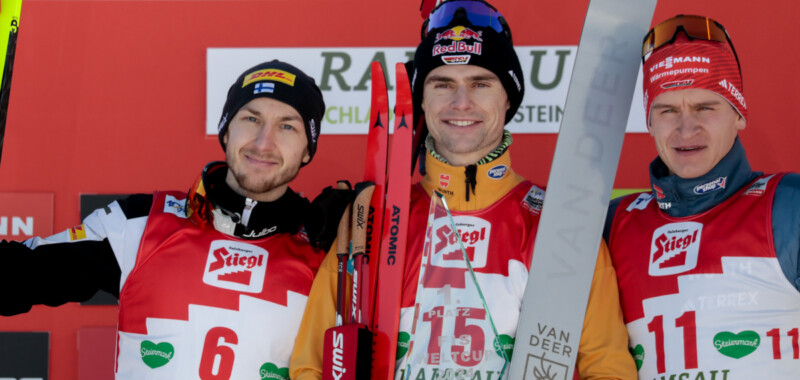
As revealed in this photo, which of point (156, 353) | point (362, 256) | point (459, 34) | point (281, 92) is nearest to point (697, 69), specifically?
point (459, 34)

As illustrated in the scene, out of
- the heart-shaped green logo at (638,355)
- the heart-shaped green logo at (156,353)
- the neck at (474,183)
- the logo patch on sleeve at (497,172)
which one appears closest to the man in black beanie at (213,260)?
the heart-shaped green logo at (156,353)

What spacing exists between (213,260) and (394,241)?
1.63 feet

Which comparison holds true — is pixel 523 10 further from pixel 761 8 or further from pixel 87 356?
pixel 87 356

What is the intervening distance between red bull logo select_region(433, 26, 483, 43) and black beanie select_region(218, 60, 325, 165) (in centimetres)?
40

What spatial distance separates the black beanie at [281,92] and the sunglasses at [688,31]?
94cm

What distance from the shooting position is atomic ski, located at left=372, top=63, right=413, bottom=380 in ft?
5.76

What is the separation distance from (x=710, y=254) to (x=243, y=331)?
1189 mm

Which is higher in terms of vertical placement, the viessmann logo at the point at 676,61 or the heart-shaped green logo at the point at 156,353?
the viessmann logo at the point at 676,61

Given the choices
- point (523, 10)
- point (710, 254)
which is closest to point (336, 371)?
point (710, 254)

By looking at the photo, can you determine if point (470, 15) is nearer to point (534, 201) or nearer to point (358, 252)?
point (534, 201)

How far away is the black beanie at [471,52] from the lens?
76.4 inches

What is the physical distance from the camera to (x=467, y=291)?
1770 millimetres

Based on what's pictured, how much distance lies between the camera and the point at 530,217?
186 centimetres

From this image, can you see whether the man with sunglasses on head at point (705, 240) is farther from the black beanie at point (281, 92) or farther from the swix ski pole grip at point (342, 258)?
the black beanie at point (281, 92)
